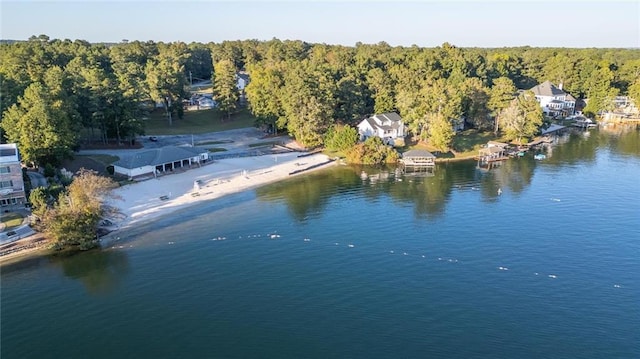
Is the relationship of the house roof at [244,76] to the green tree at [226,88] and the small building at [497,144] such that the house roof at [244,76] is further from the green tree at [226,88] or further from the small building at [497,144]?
the small building at [497,144]

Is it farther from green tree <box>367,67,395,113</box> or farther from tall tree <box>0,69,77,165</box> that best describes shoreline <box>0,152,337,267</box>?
green tree <box>367,67,395,113</box>

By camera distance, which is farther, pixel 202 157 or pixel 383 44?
pixel 383 44

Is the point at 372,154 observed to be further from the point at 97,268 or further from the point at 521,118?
the point at 97,268

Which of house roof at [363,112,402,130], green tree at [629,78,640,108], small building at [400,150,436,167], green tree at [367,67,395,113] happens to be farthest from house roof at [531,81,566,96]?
small building at [400,150,436,167]

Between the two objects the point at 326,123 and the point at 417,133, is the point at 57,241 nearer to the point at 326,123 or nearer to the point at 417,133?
the point at 326,123

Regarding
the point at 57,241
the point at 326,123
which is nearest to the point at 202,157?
the point at 326,123
